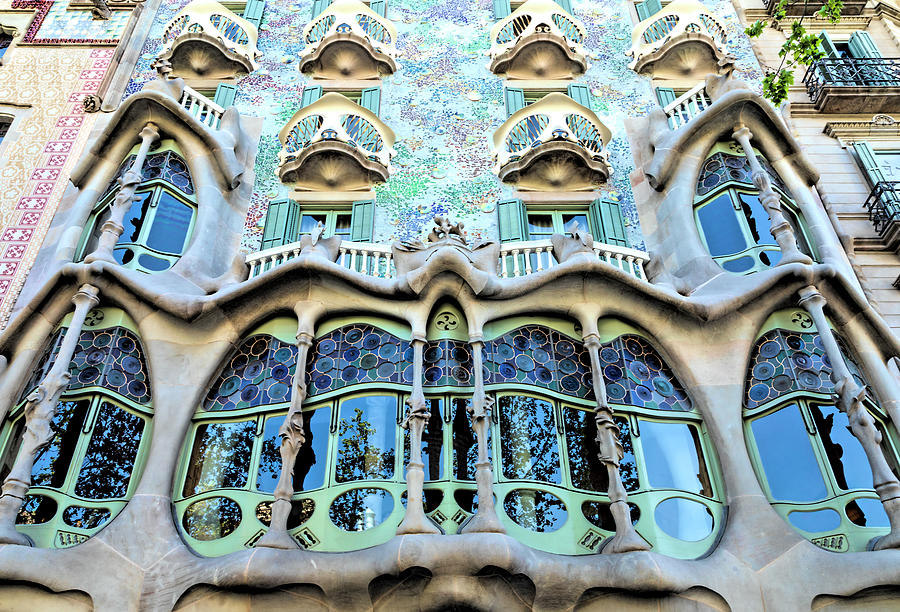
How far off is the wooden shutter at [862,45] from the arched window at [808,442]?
786cm

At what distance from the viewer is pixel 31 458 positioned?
332 inches

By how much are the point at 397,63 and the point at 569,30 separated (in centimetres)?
344

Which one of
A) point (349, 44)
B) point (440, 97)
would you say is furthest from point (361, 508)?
point (349, 44)

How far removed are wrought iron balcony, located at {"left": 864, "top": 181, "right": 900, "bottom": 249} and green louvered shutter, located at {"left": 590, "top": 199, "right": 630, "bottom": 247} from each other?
4.03 m

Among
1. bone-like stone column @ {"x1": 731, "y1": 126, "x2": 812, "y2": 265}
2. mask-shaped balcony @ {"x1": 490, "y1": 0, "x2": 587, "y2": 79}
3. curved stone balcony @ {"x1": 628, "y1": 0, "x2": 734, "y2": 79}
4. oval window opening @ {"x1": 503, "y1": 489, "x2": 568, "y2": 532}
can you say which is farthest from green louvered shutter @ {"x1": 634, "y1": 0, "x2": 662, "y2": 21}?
oval window opening @ {"x1": 503, "y1": 489, "x2": 568, "y2": 532}

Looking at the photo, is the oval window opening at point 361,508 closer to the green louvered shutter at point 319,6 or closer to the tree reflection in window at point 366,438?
the tree reflection in window at point 366,438

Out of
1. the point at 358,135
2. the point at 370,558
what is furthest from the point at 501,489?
the point at 358,135

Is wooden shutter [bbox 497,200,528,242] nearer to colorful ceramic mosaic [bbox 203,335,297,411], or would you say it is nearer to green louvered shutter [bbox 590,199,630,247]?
green louvered shutter [bbox 590,199,630,247]

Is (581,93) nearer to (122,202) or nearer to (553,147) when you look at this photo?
(553,147)

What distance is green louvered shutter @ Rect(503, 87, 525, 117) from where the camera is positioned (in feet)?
46.3

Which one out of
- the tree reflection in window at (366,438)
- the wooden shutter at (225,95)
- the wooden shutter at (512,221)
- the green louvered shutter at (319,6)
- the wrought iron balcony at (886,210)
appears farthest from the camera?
the green louvered shutter at (319,6)

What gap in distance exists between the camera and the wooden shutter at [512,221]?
39.8 feet

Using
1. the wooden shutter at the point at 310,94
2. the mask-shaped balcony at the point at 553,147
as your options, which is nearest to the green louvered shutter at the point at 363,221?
the mask-shaped balcony at the point at 553,147

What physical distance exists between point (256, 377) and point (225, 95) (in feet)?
22.5
